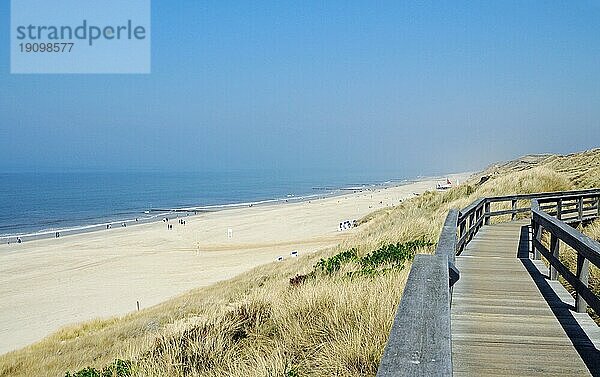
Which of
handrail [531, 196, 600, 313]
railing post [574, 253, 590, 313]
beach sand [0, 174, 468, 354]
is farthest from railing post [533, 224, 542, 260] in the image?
beach sand [0, 174, 468, 354]

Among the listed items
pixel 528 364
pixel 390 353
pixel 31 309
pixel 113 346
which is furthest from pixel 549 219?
pixel 31 309

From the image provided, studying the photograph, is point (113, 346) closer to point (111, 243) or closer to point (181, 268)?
point (181, 268)

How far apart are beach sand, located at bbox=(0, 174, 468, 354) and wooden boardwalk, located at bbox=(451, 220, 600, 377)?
15.0 meters

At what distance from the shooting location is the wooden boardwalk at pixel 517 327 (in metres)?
3.81

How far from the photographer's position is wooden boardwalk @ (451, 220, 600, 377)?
3.81 meters

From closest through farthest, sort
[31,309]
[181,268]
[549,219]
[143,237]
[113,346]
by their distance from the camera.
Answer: [549,219]
[113,346]
[31,309]
[181,268]
[143,237]

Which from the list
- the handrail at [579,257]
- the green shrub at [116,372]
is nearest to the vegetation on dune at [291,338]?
the green shrub at [116,372]

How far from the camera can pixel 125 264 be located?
29969mm

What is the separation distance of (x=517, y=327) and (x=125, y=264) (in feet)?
92.4

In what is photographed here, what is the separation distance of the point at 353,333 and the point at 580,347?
193cm

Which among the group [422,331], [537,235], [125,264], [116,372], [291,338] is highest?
[422,331]

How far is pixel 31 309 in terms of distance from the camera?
20.9 m

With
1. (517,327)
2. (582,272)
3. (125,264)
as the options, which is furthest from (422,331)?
(125,264)

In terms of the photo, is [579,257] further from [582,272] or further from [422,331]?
[422,331]
